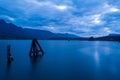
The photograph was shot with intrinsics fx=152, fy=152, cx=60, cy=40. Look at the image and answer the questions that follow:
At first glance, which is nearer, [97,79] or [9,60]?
[97,79]

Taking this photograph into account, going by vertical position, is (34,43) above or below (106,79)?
above

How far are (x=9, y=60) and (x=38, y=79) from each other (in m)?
12.2

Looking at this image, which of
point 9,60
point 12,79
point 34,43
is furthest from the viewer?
point 34,43

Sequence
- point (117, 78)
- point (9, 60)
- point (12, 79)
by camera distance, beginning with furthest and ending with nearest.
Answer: point (9, 60) < point (117, 78) < point (12, 79)

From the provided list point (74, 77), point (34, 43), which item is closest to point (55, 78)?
point (74, 77)

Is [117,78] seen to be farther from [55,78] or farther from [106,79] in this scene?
[55,78]

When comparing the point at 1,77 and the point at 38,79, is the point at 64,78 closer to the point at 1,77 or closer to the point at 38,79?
the point at 38,79

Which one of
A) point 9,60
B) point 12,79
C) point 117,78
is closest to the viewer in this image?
point 12,79

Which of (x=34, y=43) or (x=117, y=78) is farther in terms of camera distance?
(x=34, y=43)

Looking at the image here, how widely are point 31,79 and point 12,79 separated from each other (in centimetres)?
194

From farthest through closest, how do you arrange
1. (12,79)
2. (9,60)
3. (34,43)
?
(34,43), (9,60), (12,79)

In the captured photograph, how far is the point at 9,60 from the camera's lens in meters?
26.2

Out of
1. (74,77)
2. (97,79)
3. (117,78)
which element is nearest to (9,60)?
(74,77)

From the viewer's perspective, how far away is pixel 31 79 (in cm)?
1606
